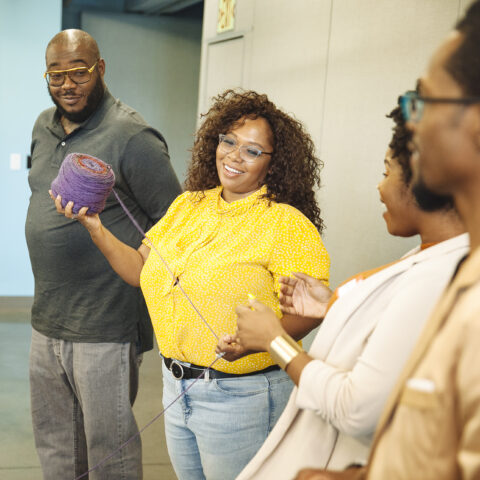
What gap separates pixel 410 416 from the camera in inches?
28.5

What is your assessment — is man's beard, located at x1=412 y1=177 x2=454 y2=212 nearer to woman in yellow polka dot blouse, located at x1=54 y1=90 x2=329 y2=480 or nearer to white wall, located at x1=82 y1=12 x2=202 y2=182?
woman in yellow polka dot blouse, located at x1=54 y1=90 x2=329 y2=480

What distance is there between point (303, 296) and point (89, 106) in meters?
1.16

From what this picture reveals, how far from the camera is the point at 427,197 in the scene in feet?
3.13

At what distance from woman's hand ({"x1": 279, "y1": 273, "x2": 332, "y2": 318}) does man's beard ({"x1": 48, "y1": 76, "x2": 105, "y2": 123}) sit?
3.65 feet

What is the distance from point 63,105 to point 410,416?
187cm

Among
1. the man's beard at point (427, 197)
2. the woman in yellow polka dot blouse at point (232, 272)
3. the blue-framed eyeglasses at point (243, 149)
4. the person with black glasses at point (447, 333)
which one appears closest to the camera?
the person with black glasses at point (447, 333)

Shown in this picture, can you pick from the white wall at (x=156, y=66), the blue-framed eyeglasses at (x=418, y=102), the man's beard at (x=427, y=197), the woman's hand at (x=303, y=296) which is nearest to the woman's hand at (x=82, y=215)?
the woman's hand at (x=303, y=296)

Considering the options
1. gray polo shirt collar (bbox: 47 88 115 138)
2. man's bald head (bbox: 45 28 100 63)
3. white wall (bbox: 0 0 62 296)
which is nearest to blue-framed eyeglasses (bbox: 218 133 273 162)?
gray polo shirt collar (bbox: 47 88 115 138)

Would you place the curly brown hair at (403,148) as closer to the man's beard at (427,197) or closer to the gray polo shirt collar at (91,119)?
the man's beard at (427,197)

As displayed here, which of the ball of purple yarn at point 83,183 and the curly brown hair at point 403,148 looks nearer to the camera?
the curly brown hair at point 403,148

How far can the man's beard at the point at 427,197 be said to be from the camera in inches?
32.4

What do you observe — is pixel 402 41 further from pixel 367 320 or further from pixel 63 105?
pixel 367 320

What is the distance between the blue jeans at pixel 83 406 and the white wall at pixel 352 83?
97 cm

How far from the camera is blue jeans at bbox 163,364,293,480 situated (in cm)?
170
